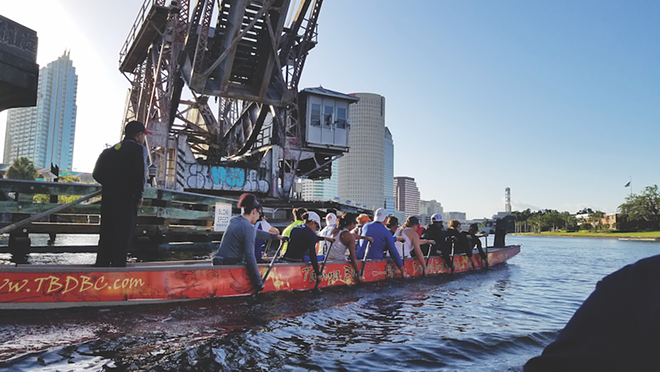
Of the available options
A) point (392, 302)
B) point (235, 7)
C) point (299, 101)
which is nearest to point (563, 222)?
point (299, 101)

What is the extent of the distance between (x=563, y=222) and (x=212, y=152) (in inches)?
4710

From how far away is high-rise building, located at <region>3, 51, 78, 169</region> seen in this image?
160 meters

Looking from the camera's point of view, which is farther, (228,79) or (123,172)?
(228,79)

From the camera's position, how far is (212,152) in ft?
139

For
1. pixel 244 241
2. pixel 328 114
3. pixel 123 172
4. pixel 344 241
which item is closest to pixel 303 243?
pixel 344 241

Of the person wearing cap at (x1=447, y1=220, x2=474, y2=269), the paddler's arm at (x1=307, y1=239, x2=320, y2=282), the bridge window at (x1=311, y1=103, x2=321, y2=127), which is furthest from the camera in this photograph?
the bridge window at (x1=311, y1=103, x2=321, y2=127)

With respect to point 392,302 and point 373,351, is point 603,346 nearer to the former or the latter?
point 373,351

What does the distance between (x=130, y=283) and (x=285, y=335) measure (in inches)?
99.9

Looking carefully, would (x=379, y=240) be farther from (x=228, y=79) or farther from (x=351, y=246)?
(x=228, y=79)

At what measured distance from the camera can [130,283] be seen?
21.0 feet

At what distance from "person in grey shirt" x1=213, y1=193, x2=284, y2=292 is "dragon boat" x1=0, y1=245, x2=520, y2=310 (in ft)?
0.64

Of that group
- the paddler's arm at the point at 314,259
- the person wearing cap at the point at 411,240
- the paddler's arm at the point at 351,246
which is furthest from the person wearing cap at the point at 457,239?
the paddler's arm at the point at 314,259

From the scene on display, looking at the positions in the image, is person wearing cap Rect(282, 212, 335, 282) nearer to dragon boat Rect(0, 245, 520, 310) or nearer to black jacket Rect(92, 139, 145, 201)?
dragon boat Rect(0, 245, 520, 310)

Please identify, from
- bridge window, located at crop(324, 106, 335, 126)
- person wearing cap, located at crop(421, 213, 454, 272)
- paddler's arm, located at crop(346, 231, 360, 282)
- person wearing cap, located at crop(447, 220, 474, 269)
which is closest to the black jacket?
paddler's arm, located at crop(346, 231, 360, 282)
